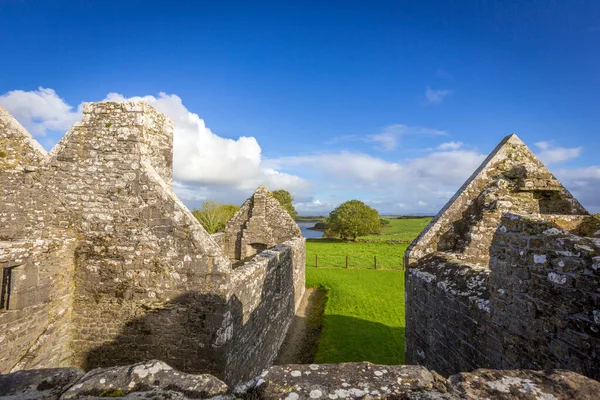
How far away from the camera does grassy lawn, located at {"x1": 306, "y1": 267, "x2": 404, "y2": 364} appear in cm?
945

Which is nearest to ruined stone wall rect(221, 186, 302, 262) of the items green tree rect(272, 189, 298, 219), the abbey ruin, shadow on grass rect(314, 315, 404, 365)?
shadow on grass rect(314, 315, 404, 365)

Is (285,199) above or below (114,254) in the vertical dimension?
above

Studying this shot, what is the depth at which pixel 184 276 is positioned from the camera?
5.74m

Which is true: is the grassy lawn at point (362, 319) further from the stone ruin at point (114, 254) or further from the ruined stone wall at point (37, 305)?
the ruined stone wall at point (37, 305)

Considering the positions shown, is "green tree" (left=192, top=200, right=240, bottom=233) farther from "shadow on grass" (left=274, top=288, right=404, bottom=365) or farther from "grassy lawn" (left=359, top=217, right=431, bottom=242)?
"grassy lawn" (left=359, top=217, right=431, bottom=242)

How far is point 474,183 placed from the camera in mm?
7727

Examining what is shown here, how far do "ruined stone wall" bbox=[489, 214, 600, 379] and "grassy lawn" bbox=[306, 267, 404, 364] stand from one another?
6.08 metres

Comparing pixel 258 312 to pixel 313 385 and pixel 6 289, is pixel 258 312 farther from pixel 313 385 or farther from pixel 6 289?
pixel 313 385

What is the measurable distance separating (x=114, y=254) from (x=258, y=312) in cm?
385

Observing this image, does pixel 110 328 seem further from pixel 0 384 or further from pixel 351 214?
pixel 351 214

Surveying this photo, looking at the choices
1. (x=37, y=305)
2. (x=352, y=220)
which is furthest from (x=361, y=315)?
(x=352, y=220)

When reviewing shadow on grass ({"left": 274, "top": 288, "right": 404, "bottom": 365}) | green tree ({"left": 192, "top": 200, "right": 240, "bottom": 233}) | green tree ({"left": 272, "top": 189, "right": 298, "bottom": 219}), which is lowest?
shadow on grass ({"left": 274, "top": 288, "right": 404, "bottom": 365})

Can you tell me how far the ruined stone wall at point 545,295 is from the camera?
2.73 meters

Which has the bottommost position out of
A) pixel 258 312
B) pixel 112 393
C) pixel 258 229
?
pixel 258 312
